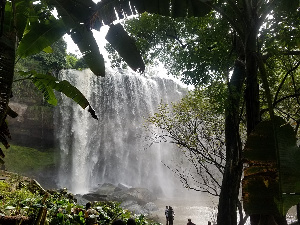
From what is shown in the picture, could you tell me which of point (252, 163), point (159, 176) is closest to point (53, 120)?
point (159, 176)

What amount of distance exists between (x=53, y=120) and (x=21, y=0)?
893 inches

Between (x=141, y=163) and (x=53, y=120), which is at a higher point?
(x=53, y=120)

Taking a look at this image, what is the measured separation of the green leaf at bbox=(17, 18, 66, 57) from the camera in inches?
Result: 121

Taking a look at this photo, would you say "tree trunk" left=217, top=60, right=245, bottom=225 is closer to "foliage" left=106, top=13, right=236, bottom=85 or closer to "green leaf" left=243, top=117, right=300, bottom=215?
"foliage" left=106, top=13, right=236, bottom=85

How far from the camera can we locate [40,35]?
122 inches

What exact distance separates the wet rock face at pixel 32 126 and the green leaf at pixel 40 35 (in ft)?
70.6

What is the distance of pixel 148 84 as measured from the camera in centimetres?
2702

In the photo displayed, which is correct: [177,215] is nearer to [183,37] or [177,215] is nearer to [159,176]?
[159,176]

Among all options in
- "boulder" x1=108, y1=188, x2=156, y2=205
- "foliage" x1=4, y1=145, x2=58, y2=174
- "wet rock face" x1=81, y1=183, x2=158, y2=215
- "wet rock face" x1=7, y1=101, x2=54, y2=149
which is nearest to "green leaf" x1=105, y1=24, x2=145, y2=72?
"wet rock face" x1=81, y1=183, x2=158, y2=215

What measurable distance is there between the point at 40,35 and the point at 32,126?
22.6m

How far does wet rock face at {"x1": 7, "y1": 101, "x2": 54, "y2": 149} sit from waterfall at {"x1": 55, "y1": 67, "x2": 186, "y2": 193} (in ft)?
3.47

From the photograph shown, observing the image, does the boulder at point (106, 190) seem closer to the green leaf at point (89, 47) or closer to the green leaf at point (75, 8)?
the green leaf at point (89, 47)

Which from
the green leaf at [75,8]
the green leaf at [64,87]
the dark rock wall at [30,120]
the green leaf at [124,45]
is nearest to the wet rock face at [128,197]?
the dark rock wall at [30,120]

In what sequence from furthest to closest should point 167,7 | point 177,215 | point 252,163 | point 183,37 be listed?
1. point 177,215
2. point 183,37
3. point 167,7
4. point 252,163
